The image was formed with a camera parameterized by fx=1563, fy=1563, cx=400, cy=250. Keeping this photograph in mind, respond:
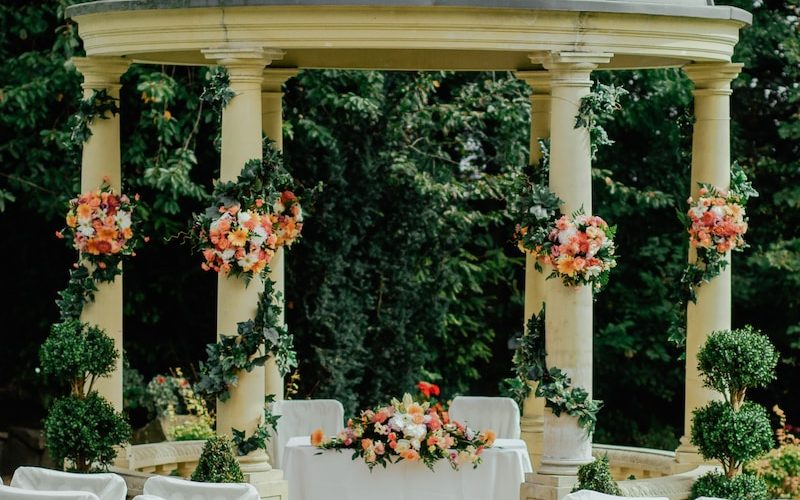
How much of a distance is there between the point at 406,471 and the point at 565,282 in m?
2.37

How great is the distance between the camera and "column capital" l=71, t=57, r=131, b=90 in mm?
16453

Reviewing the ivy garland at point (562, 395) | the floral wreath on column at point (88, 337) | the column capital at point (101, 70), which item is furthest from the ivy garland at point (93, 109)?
the ivy garland at point (562, 395)

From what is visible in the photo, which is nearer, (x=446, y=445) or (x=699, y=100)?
(x=446, y=445)

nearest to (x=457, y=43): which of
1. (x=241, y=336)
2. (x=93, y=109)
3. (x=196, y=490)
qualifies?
(x=241, y=336)

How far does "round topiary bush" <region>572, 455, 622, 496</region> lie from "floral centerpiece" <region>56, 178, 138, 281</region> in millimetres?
5638

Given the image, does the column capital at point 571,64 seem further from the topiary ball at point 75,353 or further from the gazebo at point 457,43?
the topiary ball at point 75,353

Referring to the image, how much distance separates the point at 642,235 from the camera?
93.4 feet

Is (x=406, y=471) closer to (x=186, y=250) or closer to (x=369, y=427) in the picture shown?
(x=369, y=427)

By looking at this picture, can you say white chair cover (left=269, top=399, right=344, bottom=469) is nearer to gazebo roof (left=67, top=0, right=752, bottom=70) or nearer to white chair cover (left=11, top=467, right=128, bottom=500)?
gazebo roof (left=67, top=0, right=752, bottom=70)

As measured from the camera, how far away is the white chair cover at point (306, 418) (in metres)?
17.6

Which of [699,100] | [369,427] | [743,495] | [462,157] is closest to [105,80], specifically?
[369,427]

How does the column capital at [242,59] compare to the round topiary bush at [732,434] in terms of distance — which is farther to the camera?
the round topiary bush at [732,434]

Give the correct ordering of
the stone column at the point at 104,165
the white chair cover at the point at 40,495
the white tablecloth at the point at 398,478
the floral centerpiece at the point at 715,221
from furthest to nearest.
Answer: the floral centerpiece at the point at 715,221 < the stone column at the point at 104,165 < the white tablecloth at the point at 398,478 < the white chair cover at the point at 40,495

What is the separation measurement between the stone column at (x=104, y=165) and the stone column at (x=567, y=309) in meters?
4.82
